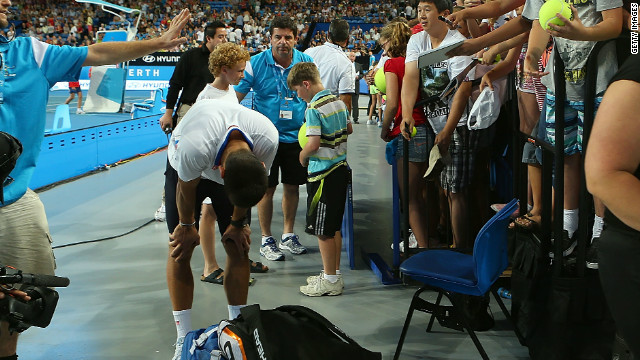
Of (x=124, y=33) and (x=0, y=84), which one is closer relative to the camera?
(x=0, y=84)

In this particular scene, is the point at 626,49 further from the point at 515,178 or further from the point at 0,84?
the point at 0,84

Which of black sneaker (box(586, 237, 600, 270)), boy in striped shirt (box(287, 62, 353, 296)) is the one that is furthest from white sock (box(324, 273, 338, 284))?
black sneaker (box(586, 237, 600, 270))

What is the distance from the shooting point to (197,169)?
3018mm

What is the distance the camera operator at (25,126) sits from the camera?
2738mm

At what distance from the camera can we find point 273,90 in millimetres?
5336

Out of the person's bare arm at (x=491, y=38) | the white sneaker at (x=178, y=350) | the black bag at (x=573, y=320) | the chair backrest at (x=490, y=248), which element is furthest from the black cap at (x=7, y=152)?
the black bag at (x=573, y=320)

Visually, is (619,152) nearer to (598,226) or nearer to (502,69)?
(598,226)

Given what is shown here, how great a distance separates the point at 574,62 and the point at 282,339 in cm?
177

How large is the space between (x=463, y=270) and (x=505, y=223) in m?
0.33

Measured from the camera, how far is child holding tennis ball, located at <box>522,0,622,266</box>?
Result: 8.22ft

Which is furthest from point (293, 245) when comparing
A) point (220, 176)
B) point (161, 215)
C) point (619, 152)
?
point (619, 152)

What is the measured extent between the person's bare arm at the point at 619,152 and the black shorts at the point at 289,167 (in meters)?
3.73

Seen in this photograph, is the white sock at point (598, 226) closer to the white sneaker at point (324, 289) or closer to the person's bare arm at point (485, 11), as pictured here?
the person's bare arm at point (485, 11)

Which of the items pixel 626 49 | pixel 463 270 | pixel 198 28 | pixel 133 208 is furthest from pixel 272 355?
pixel 198 28
